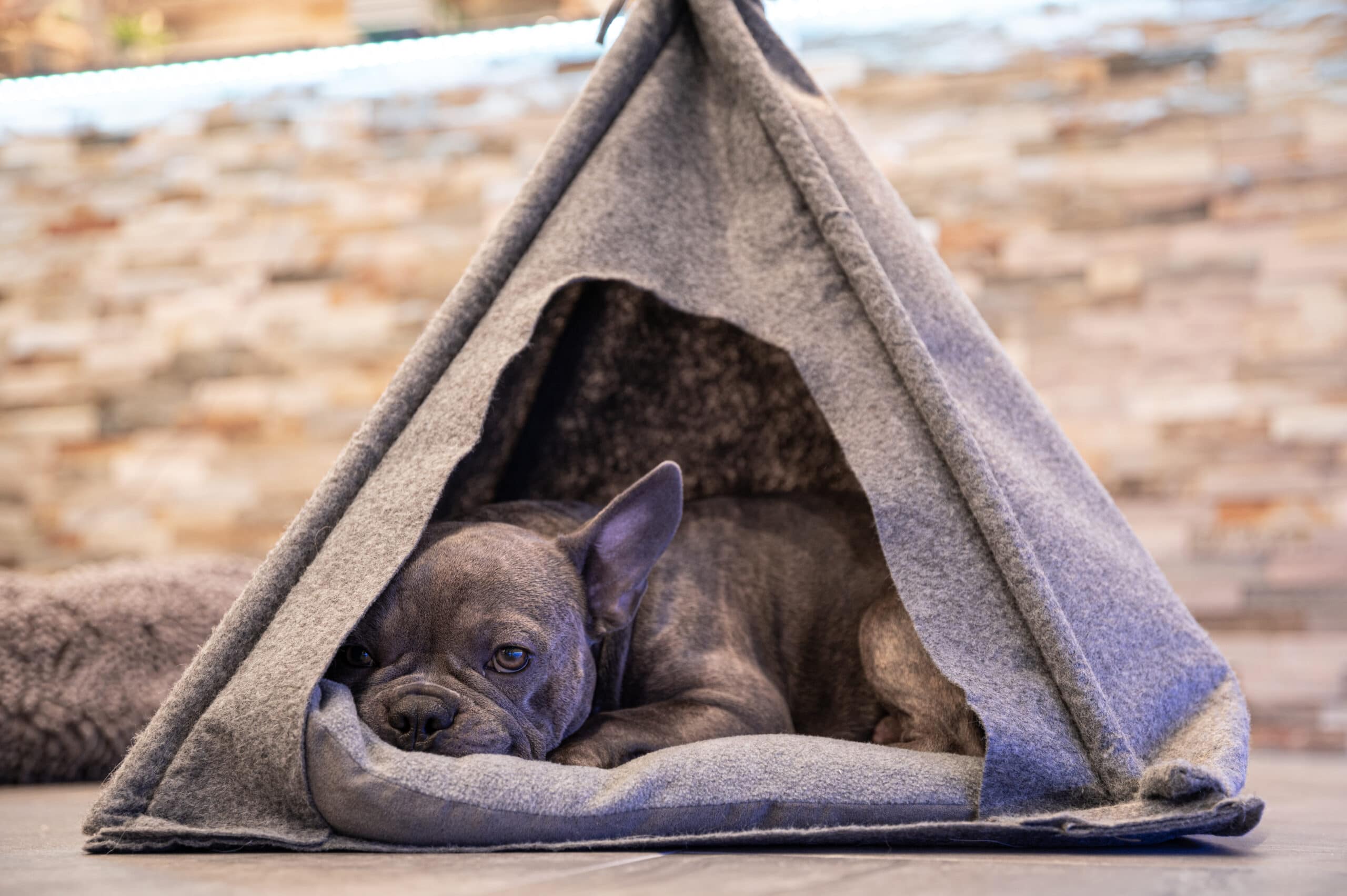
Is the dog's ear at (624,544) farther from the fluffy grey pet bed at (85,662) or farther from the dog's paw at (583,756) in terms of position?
the fluffy grey pet bed at (85,662)

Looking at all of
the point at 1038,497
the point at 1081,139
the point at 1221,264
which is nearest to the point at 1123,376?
the point at 1221,264

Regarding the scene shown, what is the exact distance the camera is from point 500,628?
1815 mm

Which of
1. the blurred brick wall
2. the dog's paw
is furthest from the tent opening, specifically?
the blurred brick wall

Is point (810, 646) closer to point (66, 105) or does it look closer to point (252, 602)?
point (252, 602)

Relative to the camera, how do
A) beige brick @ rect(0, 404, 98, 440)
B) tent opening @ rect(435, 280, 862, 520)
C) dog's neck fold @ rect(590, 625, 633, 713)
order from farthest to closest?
beige brick @ rect(0, 404, 98, 440) < tent opening @ rect(435, 280, 862, 520) < dog's neck fold @ rect(590, 625, 633, 713)

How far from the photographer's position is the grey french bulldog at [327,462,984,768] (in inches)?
70.6

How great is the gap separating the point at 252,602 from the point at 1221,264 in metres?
3.36

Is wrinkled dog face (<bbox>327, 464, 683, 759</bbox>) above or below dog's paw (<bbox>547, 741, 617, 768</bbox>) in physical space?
→ above

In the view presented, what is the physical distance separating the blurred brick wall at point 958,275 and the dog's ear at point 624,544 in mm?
2382

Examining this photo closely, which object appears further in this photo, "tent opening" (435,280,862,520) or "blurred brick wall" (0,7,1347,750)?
"blurred brick wall" (0,7,1347,750)

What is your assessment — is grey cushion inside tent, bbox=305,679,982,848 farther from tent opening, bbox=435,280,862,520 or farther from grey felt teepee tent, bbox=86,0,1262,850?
tent opening, bbox=435,280,862,520

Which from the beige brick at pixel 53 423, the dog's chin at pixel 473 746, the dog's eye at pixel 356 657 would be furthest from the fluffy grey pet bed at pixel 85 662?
the beige brick at pixel 53 423

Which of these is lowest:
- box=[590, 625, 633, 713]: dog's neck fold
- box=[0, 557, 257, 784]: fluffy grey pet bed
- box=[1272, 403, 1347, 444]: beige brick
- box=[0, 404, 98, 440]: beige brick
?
box=[0, 404, 98, 440]: beige brick

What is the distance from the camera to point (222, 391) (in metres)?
4.59
